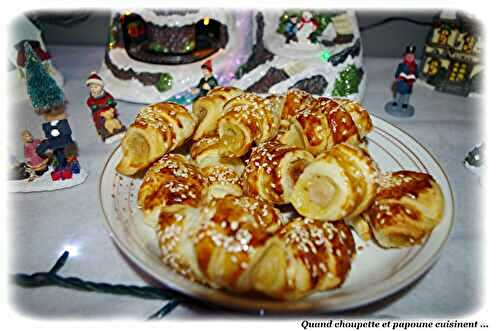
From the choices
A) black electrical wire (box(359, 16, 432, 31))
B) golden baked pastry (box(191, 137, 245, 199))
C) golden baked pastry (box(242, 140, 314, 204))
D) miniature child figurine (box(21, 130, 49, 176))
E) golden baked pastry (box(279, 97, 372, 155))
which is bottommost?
miniature child figurine (box(21, 130, 49, 176))

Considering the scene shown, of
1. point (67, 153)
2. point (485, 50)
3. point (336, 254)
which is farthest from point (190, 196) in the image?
point (485, 50)

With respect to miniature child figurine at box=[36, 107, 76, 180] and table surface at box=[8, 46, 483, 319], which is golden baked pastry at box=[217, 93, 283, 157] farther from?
miniature child figurine at box=[36, 107, 76, 180]

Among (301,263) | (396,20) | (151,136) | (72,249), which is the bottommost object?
(72,249)

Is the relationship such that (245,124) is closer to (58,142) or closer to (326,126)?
(326,126)

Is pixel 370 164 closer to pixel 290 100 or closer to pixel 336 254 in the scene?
pixel 336 254

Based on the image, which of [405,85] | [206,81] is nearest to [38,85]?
[206,81]

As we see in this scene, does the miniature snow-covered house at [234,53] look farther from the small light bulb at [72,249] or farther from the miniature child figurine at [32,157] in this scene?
the small light bulb at [72,249]

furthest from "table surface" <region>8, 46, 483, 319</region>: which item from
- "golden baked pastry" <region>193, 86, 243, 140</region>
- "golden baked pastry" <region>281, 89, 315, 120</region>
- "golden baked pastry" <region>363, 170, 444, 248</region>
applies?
"golden baked pastry" <region>281, 89, 315, 120</region>
